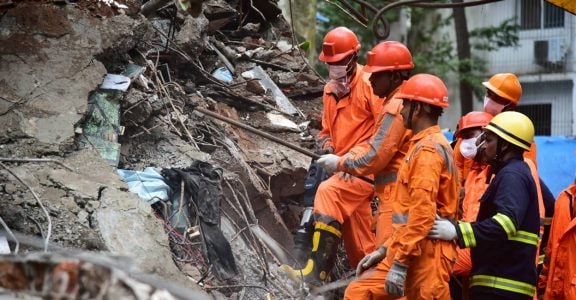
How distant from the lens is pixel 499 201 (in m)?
5.28

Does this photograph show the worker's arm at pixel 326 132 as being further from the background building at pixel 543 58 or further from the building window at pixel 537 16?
the building window at pixel 537 16

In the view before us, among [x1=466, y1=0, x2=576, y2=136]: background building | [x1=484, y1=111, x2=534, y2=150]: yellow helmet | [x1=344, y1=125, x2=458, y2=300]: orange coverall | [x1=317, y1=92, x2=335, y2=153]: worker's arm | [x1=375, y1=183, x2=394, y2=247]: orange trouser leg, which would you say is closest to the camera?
[x1=344, y1=125, x2=458, y2=300]: orange coverall

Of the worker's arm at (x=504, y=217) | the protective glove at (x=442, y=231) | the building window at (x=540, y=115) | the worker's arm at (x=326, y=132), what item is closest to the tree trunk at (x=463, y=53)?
the building window at (x=540, y=115)

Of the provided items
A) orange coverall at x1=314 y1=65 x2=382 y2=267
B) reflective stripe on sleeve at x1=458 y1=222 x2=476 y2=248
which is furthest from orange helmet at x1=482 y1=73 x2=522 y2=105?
reflective stripe on sleeve at x1=458 y1=222 x2=476 y2=248

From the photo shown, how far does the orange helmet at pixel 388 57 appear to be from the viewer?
616 centimetres

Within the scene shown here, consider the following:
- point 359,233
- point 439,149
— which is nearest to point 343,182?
point 359,233

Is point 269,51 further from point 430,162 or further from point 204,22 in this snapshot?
point 430,162

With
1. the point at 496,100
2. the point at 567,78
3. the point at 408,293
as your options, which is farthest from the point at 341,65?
the point at 567,78

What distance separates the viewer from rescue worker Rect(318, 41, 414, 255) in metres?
5.94

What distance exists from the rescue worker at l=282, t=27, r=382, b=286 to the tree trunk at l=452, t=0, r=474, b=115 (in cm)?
1297

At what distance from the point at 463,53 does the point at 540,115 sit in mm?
3283

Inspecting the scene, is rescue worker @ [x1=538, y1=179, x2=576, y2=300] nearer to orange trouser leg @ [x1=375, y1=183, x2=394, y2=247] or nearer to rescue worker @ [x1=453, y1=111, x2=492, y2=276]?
rescue worker @ [x1=453, y1=111, x2=492, y2=276]

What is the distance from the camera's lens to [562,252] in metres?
6.07

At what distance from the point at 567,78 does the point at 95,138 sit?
17.6m
